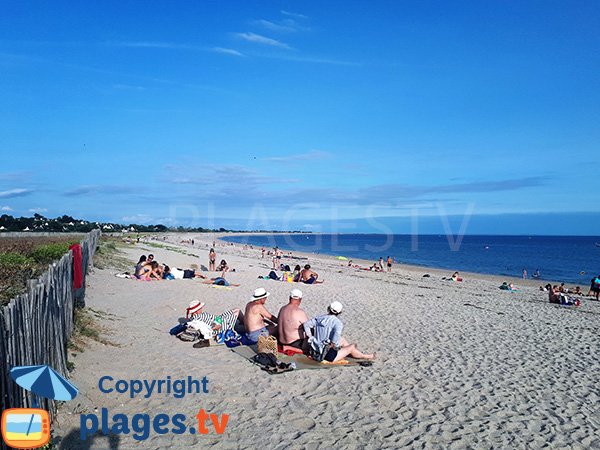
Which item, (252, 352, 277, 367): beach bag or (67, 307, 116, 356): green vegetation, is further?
(67, 307, 116, 356): green vegetation

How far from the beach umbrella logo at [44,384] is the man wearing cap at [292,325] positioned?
4.44 meters

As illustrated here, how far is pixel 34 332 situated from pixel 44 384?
5.01 ft

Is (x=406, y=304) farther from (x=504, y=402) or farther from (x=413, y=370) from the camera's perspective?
(x=504, y=402)

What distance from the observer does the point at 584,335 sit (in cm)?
1009

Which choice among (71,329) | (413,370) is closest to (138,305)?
(71,329)

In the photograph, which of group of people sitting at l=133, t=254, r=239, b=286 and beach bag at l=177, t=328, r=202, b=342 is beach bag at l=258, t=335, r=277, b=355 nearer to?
beach bag at l=177, t=328, r=202, b=342

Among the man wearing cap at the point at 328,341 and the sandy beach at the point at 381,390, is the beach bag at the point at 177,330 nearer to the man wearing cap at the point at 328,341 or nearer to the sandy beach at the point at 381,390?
the sandy beach at the point at 381,390

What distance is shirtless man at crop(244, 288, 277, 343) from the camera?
7.77 meters

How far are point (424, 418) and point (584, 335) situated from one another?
677 centimetres

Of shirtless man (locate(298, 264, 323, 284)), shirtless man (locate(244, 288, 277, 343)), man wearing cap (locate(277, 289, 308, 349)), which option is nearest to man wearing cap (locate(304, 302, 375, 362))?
man wearing cap (locate(277, 289, 308, 349))

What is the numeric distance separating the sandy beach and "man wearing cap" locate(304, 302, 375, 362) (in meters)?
0.27

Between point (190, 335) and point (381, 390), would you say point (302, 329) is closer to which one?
point (381, 390)

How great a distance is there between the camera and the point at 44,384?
10.1 feet

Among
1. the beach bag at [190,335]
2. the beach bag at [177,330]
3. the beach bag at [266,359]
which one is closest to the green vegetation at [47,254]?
the beach bag at [177,330]
